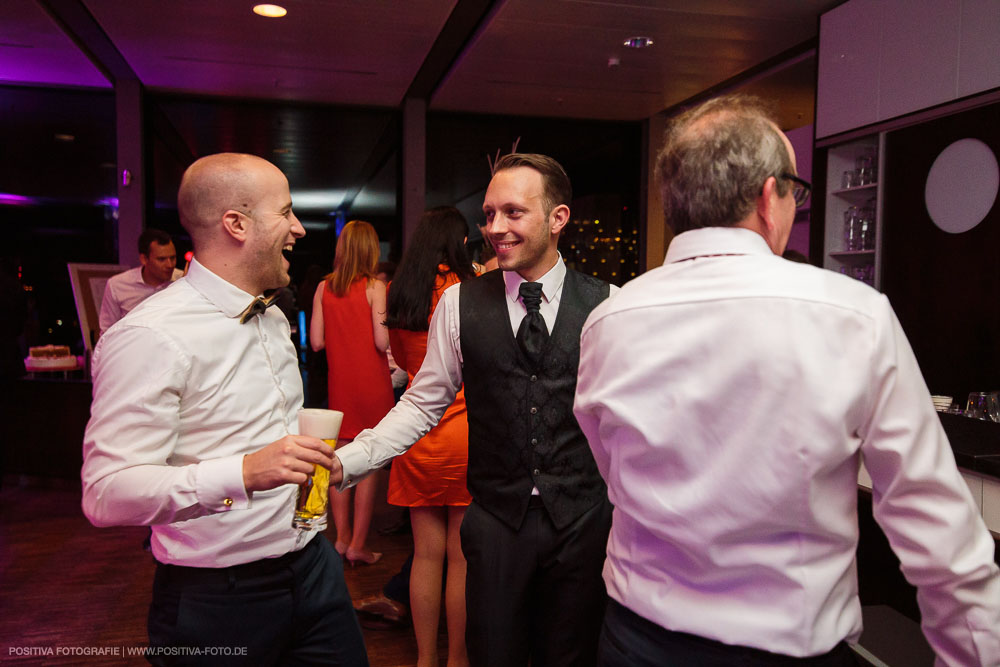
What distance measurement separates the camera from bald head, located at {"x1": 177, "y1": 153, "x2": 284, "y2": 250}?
4.94 feet

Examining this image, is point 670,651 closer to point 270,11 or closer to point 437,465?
point 437,465

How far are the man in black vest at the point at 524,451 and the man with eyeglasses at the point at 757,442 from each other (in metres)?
0.55

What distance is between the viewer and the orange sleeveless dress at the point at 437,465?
263 centimetres

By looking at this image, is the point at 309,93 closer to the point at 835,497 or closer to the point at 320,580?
the point at 320,580

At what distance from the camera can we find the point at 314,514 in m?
1.39

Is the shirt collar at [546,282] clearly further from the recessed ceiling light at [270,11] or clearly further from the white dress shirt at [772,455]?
the recessed ceiling light at [270,11]

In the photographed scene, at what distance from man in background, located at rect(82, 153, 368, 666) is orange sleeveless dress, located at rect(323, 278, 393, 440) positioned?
2.14 metres

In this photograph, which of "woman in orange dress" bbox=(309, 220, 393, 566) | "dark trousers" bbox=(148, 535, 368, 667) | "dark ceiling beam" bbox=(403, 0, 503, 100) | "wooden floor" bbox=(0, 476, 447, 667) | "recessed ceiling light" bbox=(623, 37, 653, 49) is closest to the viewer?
"dark trousers" bbox=(148, 535, 368, 667)

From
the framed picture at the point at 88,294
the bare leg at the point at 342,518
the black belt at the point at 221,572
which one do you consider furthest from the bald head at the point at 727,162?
the framed picture at the point at 88,294

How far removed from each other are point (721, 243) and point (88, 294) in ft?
19.1

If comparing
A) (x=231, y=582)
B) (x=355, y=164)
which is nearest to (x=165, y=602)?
(x=231, y=582)

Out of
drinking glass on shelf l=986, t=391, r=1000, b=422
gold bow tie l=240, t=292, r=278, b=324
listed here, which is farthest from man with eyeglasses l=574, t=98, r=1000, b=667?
drinking glass on shelf l=986, t=391, r=1000, b=422

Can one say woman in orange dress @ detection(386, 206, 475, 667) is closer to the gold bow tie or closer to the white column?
the gold bow tie

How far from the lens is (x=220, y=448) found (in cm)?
147
